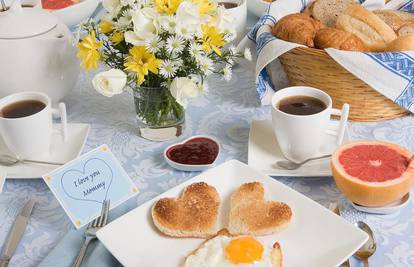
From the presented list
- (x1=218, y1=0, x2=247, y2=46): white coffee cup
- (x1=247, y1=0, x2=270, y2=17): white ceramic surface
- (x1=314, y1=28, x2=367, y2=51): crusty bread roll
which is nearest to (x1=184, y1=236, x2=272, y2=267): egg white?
(x1=314, y1=28, x2=367, y2=51): crusty bread roll

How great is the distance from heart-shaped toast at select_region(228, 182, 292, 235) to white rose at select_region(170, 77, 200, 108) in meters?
0.26

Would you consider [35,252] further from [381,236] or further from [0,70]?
[381,236]

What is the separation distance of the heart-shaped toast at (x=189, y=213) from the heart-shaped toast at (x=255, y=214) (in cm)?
4

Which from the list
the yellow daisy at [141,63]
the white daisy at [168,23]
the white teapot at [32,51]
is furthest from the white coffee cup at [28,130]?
the white daisy at [168,23]

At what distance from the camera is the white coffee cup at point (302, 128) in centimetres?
115

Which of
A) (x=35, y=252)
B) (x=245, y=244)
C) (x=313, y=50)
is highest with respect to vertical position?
(x=313, y=50)

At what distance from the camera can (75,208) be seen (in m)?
1.04

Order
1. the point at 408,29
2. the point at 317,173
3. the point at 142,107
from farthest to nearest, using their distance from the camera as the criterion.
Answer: the point at 408,29
the point at 142,107
the point at 317,173

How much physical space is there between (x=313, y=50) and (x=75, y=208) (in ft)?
2.22

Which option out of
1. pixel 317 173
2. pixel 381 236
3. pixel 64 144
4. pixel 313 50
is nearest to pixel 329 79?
pixel 313 50

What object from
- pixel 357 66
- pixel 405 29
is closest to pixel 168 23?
pixel 357 66

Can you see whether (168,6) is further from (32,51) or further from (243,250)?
(243,250)

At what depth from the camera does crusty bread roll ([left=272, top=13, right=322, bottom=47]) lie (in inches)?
54.0

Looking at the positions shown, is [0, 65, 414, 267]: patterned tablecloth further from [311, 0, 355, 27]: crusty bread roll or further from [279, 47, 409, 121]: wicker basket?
[311, 0, 355, 27]: crusty bread roll
